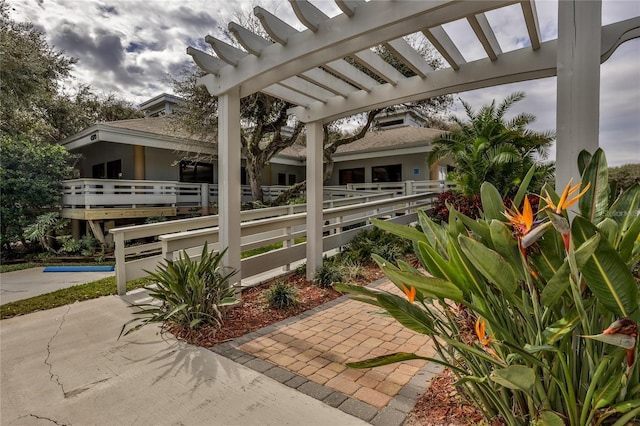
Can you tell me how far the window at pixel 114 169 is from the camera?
12799mm

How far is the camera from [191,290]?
11.2ft

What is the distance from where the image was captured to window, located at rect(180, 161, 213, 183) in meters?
13.3

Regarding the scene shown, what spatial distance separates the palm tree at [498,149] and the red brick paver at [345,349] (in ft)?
16.0

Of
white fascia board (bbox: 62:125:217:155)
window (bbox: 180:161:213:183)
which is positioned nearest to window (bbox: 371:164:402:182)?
white fascia board (bbox: 62:125:217:155)

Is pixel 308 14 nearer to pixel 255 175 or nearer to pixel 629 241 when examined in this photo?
→ pixel 629 241

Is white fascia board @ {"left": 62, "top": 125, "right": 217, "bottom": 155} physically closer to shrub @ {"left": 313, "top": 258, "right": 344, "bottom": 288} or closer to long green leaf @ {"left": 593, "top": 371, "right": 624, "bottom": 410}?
shrub @ {"left": 313, "top": 258, "right": 344, "bottom": 288}

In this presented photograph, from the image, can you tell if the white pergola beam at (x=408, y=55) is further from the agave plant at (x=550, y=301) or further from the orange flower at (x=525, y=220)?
the orange flower at (x=525, y=220)

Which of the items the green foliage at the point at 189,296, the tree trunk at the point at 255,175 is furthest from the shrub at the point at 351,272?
the tree trunk at the point at 255,175

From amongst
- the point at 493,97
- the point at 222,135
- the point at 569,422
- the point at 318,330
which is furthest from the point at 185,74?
the point at 569,422

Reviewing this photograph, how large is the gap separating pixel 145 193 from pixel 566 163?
1128 centimetres

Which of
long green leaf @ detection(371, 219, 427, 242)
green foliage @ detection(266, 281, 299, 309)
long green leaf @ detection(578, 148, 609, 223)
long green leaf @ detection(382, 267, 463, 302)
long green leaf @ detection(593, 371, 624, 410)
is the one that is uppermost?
long green leaf @ detection(578, 148, 609, 223)

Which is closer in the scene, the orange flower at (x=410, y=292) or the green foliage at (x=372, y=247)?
the orange flower at (x=410, y=292)

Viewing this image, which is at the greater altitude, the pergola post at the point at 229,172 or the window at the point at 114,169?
the window at the point at 114,169

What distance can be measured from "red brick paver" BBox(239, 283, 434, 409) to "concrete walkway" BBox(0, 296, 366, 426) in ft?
0.90
